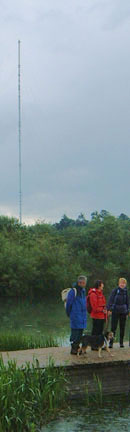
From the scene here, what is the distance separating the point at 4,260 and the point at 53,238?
22.6 ft

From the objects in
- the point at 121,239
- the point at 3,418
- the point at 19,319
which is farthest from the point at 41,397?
the point at 121,239

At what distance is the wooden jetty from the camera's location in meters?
10.5

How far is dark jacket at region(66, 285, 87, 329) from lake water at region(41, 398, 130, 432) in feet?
5.56

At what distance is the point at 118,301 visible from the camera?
40.2ft

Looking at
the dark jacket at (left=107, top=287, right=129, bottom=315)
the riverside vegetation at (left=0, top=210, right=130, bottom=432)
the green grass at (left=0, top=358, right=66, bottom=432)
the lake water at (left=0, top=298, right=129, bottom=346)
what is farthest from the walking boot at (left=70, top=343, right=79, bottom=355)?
the lake water at (left=0, top=298, right=129, bottom=346)

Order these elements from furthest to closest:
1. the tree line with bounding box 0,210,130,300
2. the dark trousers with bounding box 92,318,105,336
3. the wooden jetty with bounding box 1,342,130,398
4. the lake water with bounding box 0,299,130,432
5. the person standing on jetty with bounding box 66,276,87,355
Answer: the tree line with bounding box 0,210,130,300, the dark trousers with bounding box 92,318,105,336, the person standing on jetty with bounding box 66,276,87,355, the wooden jetty with bounding box 1,342,130,398, the lake water with bounding box 0,299,130,432

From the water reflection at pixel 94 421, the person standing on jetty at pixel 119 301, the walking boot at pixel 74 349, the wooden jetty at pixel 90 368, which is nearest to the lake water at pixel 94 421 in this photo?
the water reflection at pixel 94 421

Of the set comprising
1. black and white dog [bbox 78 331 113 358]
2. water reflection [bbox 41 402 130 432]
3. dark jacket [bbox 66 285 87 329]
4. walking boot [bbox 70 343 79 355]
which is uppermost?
dark jacket [bbox 66 285 87 329]

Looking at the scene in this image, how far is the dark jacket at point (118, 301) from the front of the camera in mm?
12203

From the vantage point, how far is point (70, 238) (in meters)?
57.2

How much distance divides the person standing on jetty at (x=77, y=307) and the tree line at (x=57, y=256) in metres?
31.5

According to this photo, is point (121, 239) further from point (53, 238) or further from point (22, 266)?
point (22, 266)

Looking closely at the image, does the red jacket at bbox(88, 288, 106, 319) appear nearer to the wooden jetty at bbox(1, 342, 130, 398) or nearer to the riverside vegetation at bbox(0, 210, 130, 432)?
the wooden jetty at bbox(1, 342, 130, 398)

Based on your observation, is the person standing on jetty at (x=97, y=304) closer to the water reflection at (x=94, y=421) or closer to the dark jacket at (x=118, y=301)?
the dark jacket at (x=118, y=301)
